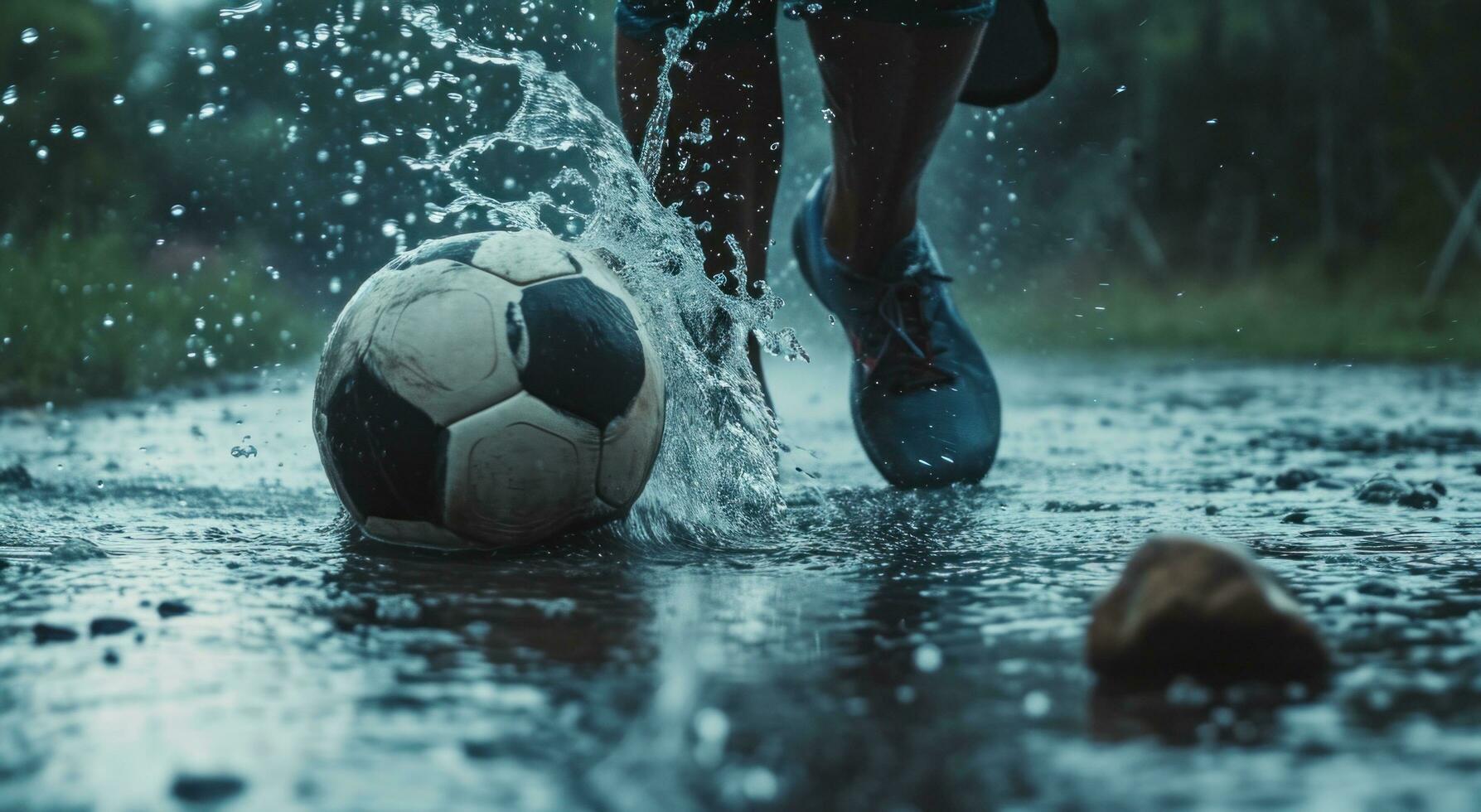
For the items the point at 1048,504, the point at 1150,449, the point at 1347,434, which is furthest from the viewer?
the point at 1347,434

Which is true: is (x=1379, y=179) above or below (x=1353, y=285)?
above

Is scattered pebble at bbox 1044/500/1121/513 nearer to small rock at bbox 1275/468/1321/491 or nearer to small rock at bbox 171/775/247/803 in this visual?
small rock at bbox 1275/468/1321/491

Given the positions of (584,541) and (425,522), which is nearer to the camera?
(425,522)

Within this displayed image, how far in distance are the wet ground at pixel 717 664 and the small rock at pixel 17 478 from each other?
0.02m

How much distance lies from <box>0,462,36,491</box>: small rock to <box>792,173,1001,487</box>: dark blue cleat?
1723mm

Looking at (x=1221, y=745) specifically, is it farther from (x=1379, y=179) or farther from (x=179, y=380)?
(x=1379, y=179)

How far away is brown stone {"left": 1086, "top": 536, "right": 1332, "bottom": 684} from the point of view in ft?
4.42

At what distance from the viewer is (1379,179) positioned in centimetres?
1508

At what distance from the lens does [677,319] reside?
8.48ft

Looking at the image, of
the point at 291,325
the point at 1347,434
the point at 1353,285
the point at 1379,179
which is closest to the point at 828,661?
the point at 1347,434

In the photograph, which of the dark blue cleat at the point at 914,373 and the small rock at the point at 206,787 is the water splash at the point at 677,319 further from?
the small rock at the point at 206,787

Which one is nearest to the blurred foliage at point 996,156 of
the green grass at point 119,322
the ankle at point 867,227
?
the green grass at point 119,322

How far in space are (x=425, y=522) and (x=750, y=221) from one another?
1165mm

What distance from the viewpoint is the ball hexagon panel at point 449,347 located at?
2.09m
